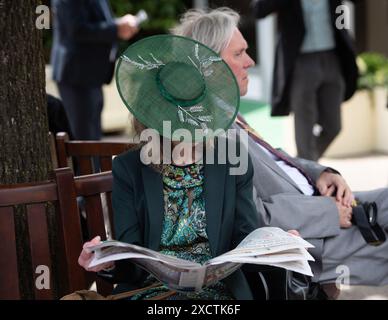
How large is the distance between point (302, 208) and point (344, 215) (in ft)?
0.67

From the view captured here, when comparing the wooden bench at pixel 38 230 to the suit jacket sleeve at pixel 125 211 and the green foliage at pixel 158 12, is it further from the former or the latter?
the green foliage at pixel 158 12

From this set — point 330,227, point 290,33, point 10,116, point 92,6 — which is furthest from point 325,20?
point 10,116

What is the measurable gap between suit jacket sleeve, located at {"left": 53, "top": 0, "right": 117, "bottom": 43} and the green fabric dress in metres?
2.81

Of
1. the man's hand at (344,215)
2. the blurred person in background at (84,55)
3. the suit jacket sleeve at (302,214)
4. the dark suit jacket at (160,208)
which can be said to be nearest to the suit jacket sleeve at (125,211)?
the dark suit jacket at (160,208)

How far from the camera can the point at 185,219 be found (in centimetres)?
212

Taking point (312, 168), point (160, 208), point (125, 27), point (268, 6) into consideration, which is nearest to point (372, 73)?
point (268, 6)

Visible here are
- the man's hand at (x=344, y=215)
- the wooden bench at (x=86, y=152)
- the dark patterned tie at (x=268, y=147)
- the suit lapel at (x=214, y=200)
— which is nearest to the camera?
the suit lapel at (x=214, y=200)

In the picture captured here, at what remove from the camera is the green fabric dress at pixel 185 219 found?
6.94 feet

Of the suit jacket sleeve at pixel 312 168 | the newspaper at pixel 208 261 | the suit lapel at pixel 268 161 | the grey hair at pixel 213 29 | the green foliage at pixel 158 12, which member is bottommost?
the newspaper at pixel 208 261

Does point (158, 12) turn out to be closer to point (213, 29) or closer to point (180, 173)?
point (213, 29)

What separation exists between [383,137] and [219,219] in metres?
5.14

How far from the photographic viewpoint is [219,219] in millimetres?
2092

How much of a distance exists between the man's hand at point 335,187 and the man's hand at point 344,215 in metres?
0.02

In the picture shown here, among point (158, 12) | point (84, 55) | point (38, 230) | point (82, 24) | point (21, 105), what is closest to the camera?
point (38, 230)
